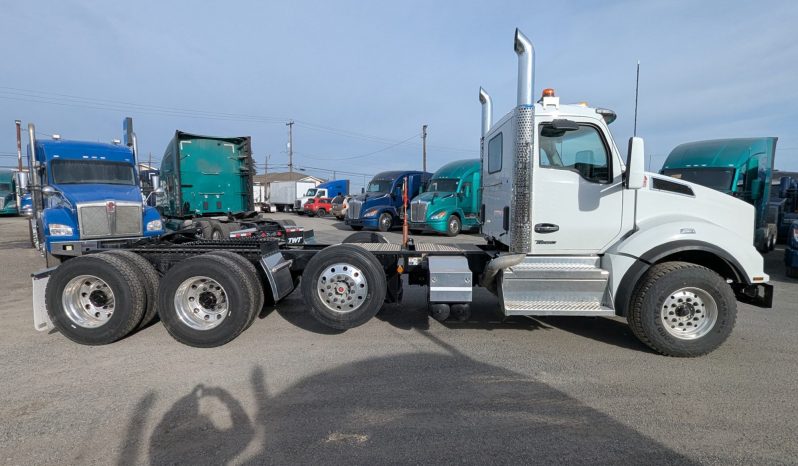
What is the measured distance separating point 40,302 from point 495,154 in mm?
5845

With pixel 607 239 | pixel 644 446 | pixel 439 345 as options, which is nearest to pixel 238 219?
pixel 439 345

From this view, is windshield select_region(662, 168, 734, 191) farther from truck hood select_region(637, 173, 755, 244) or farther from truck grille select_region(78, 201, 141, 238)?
truck grille select_region(78, 201, 141, 238)

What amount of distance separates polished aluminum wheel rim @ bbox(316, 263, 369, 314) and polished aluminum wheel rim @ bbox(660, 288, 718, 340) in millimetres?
3332

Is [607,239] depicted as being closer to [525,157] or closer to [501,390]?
[525,157]

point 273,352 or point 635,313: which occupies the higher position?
point 635,313

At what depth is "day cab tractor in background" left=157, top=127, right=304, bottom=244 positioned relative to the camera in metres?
12.2

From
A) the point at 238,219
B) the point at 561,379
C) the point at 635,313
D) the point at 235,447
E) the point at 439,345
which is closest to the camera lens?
the point at 235,447

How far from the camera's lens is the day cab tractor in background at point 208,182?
40.0 ft

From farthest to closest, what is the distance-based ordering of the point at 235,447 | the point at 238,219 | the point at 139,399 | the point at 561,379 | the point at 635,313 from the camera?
1. the point at 238,219
2. the point at 635,313
3. the point at 561,379
4. the point at 139,399
5. the point at 235,447

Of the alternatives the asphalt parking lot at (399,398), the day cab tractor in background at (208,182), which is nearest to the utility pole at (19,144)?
the day cab tractor in background at (208,182)

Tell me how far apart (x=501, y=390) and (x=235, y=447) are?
7.35 ft

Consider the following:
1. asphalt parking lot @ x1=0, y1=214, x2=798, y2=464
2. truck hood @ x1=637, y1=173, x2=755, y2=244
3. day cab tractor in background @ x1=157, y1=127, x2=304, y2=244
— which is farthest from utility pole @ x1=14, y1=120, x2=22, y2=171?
truck hood @ x1=637, y1=173, x2=755, y2=244

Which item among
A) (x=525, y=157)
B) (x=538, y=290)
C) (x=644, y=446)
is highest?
(x=525, y=157)

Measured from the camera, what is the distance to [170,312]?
4.92 meters
